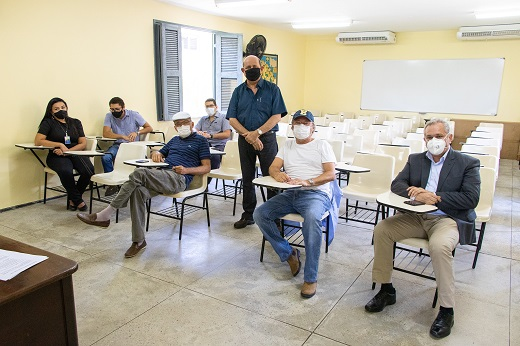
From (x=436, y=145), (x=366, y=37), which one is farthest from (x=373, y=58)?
(x=436, y=145)

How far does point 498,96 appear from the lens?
8289 mm

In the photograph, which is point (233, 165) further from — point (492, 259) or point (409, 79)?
point (409, 79)

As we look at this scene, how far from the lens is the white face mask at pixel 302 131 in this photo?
9.89ft

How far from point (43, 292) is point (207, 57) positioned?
643 centimetres

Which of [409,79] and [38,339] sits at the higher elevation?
[409,79]

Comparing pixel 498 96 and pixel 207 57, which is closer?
pixel 207 57

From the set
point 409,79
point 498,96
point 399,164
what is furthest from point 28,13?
point 498,96

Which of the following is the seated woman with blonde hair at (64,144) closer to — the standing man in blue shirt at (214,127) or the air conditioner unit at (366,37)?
the standing man in blue shirt at (214,127)

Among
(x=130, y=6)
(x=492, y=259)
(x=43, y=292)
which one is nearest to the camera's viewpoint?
(x=43, y=292)

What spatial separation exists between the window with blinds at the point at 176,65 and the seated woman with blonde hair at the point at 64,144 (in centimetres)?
177

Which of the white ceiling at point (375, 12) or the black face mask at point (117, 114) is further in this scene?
the white ceiling at point (375, 12)

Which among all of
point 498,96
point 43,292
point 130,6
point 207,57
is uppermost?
point 130,6

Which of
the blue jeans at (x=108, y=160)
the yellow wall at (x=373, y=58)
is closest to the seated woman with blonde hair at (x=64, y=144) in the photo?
the blue jeans at (x=108, y=160)

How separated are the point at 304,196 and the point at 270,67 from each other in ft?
20.4
